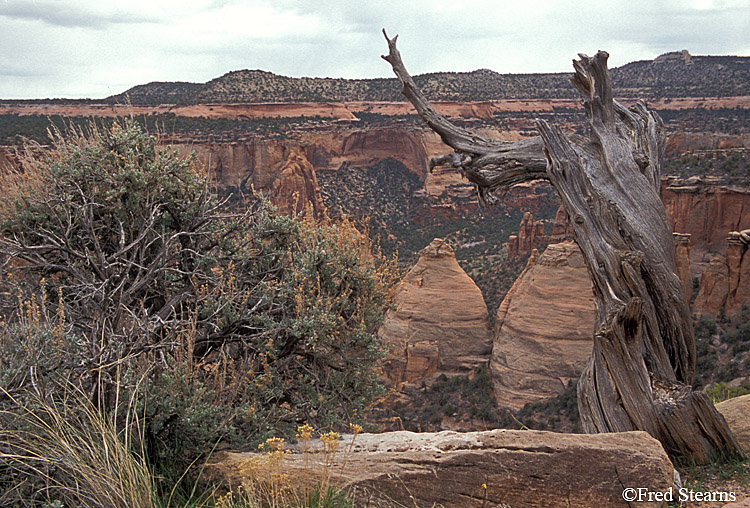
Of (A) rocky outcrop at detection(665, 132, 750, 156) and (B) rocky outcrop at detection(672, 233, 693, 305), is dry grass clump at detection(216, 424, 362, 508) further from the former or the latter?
(A) rocky outcrop at detection(665, 132, 750, 156)

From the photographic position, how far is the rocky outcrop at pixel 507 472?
11.4 ft

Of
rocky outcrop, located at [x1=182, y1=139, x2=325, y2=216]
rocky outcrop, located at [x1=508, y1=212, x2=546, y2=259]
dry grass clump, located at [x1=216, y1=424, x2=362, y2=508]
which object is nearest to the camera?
dry grass clump, located at [x1=216, y1=424, x2=362, y2=508]

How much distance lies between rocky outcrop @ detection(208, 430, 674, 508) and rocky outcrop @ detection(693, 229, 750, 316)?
61.5 ft

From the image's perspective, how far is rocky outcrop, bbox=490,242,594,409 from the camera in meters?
20.7

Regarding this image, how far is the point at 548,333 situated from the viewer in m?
21.3

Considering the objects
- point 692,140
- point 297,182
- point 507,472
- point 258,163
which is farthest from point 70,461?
point 692,140

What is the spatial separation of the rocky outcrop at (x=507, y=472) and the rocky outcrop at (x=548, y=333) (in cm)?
1734

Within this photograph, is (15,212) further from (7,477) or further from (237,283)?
(7,477)

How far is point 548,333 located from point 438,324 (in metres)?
4.72

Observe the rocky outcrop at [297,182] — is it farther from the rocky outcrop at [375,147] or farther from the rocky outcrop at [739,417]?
the rocky outcrop at [739,417]

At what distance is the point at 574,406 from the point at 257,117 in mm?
44259

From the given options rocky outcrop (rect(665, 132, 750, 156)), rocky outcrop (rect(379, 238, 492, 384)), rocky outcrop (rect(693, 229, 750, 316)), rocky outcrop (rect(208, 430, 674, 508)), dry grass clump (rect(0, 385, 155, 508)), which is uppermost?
rocky outcrop (rect(665, 132, 750, 156))

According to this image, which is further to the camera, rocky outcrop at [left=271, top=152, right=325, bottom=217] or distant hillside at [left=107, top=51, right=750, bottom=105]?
distant hillside at [left=107, top=51, right=750, bottom=105]

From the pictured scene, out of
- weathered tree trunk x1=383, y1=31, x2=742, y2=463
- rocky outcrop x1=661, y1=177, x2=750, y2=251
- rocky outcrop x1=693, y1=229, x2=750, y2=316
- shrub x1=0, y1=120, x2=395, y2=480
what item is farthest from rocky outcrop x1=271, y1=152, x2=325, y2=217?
weathered tree trunk x1=383, y1=31, x2=742, y2=463
